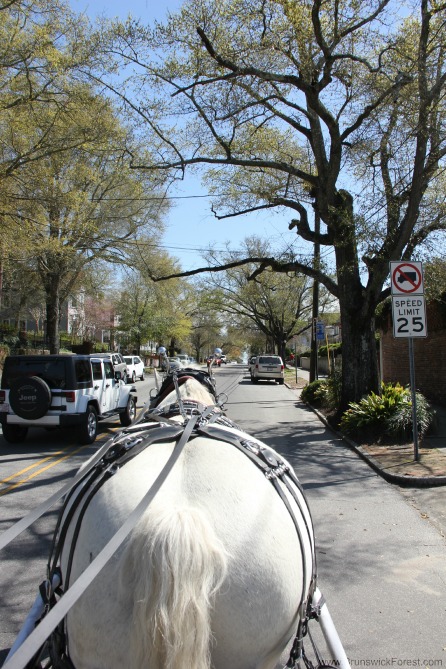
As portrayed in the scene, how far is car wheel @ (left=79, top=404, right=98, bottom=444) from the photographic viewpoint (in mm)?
10648

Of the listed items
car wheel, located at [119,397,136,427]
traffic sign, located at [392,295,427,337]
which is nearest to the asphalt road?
traffic sign, located at [392,295,427,337]

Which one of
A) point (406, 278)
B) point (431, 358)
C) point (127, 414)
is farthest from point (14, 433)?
point (431, 358)

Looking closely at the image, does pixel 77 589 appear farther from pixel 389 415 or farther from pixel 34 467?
pixel 389 415

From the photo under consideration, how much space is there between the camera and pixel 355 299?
13.2 meters

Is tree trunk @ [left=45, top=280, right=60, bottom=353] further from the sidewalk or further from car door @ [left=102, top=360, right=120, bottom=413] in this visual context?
the sidewalk

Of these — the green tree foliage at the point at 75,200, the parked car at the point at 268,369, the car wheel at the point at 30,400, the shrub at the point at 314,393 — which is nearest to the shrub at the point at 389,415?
the car wheel at the point at 30,400

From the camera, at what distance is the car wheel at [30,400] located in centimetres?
988

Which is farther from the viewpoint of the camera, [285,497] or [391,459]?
[391,459]

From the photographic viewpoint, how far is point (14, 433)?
1071 cm

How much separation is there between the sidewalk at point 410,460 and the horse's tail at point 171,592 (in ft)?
21.9

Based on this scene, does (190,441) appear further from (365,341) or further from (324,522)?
(365,341)

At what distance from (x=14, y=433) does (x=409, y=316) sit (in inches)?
317

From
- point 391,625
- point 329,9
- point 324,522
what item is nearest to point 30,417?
point 324,522

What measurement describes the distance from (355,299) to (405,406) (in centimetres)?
334
